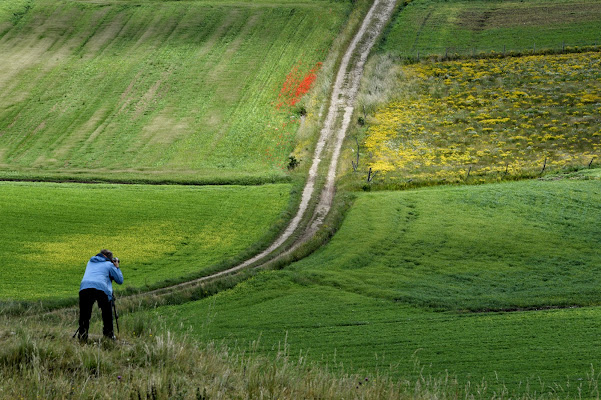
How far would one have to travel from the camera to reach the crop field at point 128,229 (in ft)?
108

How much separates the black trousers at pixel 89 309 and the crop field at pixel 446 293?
16.9 ft

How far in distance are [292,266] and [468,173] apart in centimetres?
2244

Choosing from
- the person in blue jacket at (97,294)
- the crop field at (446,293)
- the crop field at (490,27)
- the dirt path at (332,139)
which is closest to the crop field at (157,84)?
the dirt path at (332,139)

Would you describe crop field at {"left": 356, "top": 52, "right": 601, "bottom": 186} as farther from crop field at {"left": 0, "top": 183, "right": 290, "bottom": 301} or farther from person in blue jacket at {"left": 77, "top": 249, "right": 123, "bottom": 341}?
person in blue jacket at {"left": 77, "top": 249, "right": 123, "bottom": 341}

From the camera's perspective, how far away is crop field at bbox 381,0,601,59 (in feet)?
255

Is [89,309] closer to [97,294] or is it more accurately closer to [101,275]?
[97,294]

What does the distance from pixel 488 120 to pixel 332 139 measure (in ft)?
47.3

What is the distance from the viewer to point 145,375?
13.1 meters

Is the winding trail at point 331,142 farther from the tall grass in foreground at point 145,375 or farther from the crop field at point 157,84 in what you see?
the tall grass in foreground at point 145,375

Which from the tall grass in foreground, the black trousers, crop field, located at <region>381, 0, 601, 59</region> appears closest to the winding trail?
crop field, located at <region>381, 0, 601, 59</region>

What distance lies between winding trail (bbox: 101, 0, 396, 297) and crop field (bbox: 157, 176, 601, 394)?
2.57m

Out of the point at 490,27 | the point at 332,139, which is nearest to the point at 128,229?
the point at 332,139

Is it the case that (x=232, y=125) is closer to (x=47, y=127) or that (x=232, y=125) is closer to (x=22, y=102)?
(x=47, y=127)

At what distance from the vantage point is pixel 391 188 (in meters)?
50.0
